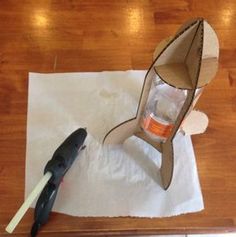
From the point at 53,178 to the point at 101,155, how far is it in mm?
100

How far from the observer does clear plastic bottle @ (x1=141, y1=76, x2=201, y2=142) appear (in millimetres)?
468

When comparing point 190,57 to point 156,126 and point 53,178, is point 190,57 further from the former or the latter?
point 53,178

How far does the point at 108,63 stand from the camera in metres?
0.61

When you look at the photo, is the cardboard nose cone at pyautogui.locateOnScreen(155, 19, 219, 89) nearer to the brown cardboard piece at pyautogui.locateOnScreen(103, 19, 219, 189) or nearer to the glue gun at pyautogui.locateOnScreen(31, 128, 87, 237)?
the brown cardboard piece at pyautogui.locateOnScreen(103, 19, 219, 189)

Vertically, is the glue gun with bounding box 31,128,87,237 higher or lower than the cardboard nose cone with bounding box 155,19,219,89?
lower

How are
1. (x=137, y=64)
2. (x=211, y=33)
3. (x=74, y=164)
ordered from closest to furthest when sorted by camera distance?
(x=211, y=33), (x=74, y=164), (x=137, y=64)

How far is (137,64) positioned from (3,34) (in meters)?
0.25

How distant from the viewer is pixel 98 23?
→ 2.15 feet

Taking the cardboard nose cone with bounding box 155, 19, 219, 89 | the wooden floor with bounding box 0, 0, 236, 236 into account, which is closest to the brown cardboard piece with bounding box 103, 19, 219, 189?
the cardboard nose cone with bounding box 155, 19, 219, 89

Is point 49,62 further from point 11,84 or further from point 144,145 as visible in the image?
point 144,145

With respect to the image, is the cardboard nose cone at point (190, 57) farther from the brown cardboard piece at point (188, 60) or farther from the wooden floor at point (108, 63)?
the wooden floor at point (108, 63)

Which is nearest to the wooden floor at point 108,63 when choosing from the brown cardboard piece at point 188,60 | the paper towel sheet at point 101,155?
the paper towel sheet at point 101,155

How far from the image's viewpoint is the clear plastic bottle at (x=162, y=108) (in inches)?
18.4

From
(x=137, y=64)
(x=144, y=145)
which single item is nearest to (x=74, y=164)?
(x=144, y=145)
